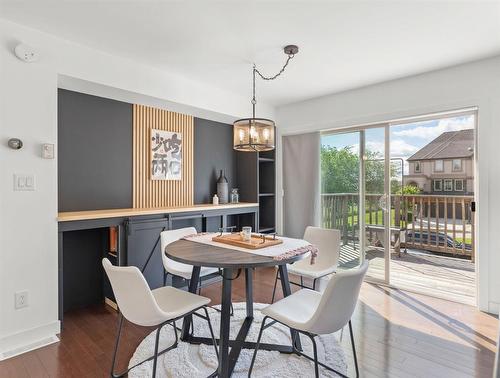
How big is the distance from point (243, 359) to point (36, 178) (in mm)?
2091

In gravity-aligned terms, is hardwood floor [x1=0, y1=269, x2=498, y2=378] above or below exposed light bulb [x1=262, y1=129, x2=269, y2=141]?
below

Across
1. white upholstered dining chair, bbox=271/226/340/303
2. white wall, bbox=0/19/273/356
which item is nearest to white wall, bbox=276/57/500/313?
white upholstered dining chair, bbox=271/226/340/303

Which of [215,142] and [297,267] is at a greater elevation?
[215,142]

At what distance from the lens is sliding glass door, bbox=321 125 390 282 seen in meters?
3.69

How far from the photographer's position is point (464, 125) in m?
3.20

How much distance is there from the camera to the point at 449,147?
3.39 m

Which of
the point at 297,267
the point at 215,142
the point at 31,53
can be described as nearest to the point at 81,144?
the point at 31,53

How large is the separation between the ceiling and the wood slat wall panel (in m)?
0.66

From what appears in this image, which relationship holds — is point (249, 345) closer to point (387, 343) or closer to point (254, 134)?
point (387, 343)

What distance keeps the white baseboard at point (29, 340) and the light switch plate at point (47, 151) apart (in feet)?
4.43

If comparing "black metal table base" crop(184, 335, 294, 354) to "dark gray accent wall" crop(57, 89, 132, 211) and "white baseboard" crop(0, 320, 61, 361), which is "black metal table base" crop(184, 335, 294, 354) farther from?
"dark gray accent wall" crop(57, 89, 132, 211)

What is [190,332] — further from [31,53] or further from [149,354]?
[31,53]

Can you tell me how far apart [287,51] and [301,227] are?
8.39ft

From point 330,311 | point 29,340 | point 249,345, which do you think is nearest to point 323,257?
point 249,345
